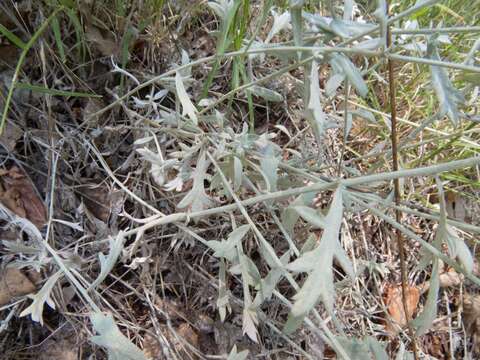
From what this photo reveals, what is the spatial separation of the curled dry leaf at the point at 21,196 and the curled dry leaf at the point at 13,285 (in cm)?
12

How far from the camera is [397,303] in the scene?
4.54 feet

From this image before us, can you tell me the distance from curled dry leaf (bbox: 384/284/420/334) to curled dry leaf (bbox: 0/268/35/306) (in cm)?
95

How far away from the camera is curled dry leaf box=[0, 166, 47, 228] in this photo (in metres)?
1.16

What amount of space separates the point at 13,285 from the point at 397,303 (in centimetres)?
102

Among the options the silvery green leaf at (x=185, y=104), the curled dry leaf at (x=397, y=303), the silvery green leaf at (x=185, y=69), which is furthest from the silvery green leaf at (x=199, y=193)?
the curled dry leaf at (x=397, y=303)

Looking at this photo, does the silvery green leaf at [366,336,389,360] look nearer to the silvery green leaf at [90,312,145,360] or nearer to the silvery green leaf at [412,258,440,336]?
the silvery green leaf at [412,258,440,336]

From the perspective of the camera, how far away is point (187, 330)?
1193 millimetres

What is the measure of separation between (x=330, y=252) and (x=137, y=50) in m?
0.90

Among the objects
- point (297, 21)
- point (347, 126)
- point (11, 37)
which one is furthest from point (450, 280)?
point (11, 37)

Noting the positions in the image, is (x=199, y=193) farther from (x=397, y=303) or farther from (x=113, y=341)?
(x=397, y=303)

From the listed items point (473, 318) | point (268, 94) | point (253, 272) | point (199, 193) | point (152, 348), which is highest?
point (268, 94)

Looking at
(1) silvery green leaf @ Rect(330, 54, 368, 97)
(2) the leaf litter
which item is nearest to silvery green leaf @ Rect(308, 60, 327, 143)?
(1) silvery green leaf @ Rect(330, 54, 368, 97)

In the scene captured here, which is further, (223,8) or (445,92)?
(223,8)

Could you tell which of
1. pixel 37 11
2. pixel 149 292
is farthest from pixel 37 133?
pixel 149 292
